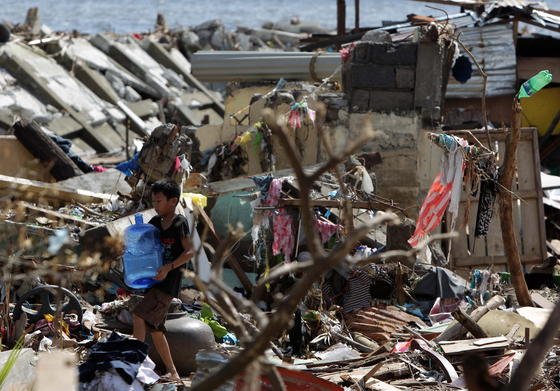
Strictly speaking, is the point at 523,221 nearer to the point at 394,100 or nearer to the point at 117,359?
the point at 394,100

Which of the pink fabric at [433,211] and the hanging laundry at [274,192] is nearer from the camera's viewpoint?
the pink fabric at [433,211]

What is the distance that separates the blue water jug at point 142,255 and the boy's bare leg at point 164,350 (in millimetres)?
379

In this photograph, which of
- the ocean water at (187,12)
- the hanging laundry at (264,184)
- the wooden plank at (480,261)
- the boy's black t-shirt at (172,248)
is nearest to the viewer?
the boy's black t-shirt at (172,248)

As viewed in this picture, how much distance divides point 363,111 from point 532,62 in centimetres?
589

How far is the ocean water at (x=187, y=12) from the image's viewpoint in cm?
5700

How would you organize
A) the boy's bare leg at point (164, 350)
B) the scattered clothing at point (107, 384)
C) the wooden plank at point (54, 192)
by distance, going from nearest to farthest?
the scattered clothing at point (107, 384) < the boy's bare leg at point (164, 350) < the wooden plank at point (54, 192)

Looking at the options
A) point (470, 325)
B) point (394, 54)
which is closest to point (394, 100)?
point (394, 54)

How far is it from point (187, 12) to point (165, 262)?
62.4 metres

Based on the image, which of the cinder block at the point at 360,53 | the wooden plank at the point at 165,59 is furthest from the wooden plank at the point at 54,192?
the wooden plank at the point at 165,59

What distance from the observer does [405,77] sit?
13.3 metres

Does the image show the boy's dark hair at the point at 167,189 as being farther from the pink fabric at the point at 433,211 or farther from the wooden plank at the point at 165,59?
the wooden plank at the point at 165,59

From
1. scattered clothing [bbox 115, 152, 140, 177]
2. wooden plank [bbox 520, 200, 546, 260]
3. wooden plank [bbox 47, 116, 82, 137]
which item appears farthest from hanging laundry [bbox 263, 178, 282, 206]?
wooden plank [bbox 47, 116, 82, 137]

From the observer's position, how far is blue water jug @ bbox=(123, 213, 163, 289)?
8.32 m

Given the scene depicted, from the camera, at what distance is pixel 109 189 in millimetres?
13688
